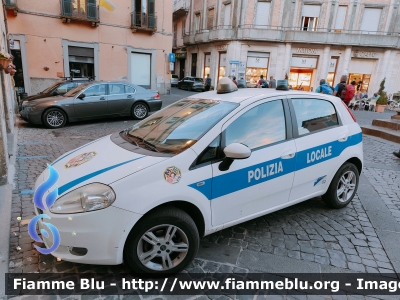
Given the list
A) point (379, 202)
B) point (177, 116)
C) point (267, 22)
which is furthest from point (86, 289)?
point (267, 22)

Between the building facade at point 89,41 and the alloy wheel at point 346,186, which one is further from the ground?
the building facade at point 89,41

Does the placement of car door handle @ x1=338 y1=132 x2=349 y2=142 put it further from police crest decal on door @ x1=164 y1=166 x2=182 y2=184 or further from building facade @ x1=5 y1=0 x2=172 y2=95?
building facade @ x1=5 y1=0 x2=172 y2=95

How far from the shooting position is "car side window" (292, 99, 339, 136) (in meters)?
3.44

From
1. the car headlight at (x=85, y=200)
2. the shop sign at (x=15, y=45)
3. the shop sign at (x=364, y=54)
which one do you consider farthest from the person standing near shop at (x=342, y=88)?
the shop sign at (x=364, y=54)

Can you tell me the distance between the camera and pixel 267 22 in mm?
27141

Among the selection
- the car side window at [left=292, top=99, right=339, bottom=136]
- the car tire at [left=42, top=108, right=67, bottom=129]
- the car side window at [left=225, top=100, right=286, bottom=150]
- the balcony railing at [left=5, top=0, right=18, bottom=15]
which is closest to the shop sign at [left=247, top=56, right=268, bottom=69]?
the balcony railing at [left=5, top=0, right=18, bottom=15]

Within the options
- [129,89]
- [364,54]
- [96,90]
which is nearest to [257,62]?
[364,54]

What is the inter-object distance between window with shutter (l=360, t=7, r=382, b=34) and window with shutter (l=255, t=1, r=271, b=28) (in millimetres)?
8721

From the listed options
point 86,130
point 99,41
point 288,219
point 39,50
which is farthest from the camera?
point 99,41

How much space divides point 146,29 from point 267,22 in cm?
1268

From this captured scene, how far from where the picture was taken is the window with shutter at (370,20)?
26.6 metres

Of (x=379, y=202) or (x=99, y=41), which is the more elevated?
(x=99, y=41)

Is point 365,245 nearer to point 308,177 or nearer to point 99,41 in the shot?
point 308,177

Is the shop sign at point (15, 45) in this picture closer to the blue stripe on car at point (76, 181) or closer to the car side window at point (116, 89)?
the car side window at point (116, 89)
